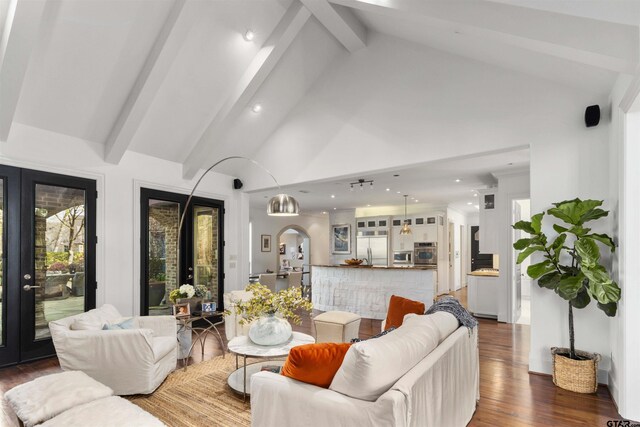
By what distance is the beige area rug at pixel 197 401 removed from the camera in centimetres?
286

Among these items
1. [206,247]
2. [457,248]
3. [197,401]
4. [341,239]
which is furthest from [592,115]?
[341,239]

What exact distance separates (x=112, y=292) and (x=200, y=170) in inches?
90.8

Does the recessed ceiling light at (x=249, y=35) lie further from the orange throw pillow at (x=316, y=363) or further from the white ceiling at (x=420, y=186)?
the orange throw pillow at (x=316, y=363)

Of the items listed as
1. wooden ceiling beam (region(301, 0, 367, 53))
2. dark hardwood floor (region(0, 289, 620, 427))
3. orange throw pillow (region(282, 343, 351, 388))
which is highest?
wooden ceiling beam (region(301, 0, 367, 53))

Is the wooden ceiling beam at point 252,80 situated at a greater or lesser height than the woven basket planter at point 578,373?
greater

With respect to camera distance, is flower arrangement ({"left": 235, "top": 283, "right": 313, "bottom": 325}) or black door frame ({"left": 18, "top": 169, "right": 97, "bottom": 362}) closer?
flower arrangement ({"left": 235, "top": 283, "right": 313, "bottom": 325})

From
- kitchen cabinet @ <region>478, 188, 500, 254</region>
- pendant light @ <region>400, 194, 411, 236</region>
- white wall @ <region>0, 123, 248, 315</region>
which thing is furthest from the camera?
pendant light @ <region>400, 194, 411, 236</region>

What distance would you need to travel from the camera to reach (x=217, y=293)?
6.50 metres

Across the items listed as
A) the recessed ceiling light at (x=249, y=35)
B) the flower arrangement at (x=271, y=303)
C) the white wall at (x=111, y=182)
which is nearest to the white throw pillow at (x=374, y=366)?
the flower arrangement at (x=271, y=303)

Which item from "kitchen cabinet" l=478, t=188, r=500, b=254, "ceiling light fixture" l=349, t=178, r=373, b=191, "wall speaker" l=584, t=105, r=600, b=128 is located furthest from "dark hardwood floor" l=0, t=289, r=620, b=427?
"ceiling light fixture" l=349, t=178, r=373, b=191

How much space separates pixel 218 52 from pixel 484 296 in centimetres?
608

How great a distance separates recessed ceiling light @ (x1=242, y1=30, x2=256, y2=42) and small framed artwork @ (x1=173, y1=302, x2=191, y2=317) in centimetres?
323

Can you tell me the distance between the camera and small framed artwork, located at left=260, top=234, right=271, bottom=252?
12.1m

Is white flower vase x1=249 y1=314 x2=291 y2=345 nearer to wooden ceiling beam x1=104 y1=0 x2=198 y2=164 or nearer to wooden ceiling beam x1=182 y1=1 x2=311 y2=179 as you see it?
wooden ceiling beam x1=104 y1=0 x2=198 y2=164
